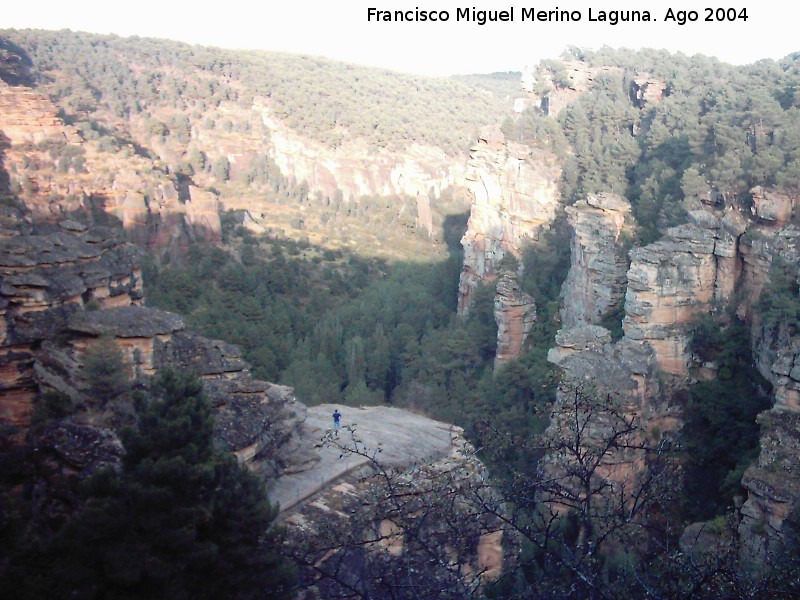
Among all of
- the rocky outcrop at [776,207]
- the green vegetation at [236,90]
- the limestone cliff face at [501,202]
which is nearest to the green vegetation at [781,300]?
the rocky outcrop at [776,207]

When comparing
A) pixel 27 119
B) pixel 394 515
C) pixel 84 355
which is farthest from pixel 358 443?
pixel 27 119

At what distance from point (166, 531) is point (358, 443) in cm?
761

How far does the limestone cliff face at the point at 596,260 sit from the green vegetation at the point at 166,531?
19675mm

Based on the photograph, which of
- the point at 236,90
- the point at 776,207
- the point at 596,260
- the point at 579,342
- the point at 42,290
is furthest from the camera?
the point at 236,90

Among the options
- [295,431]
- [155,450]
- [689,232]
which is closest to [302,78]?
[689,232]

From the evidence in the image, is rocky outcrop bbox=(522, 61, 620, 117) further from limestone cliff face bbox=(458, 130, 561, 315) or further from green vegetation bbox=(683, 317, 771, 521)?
green vegetation bbox=(683, 317, 771, 521)

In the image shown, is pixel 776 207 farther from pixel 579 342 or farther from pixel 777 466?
pixel 777 466

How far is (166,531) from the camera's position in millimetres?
7984

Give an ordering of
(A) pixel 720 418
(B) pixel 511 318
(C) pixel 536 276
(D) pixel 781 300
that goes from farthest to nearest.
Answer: (C) pixel 536 276, (B) pixel 511 318, (A) pixel 720 418, (D) pixel 781 300

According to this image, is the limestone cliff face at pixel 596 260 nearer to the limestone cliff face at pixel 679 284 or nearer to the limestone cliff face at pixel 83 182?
the limestone cliff face at pixel 679 284

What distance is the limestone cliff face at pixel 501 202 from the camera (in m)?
34.6

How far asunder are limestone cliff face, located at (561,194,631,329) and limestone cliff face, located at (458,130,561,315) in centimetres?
472

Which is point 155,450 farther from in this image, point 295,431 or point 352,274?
point 352,274

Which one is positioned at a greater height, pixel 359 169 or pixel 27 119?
pixel 27 119
